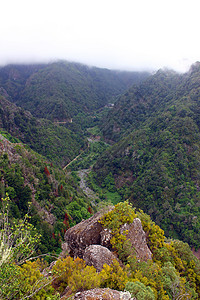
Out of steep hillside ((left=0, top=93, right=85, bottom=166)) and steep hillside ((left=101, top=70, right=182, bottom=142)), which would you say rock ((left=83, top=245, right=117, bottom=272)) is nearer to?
steep hillside ((left=0, top=93, right=85, bottom=166))

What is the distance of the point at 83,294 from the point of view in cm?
1215

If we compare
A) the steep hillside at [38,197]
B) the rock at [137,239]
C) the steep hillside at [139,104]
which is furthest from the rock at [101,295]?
the steep hillside at [139,104]

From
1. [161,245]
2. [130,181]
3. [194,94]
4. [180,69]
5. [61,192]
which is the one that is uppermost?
[180,69]

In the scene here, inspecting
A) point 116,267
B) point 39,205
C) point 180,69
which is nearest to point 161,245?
point 116,267

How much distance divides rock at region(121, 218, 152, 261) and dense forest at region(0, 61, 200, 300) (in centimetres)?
78

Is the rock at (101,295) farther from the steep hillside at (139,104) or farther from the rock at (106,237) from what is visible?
the steep hillside at (139,104)

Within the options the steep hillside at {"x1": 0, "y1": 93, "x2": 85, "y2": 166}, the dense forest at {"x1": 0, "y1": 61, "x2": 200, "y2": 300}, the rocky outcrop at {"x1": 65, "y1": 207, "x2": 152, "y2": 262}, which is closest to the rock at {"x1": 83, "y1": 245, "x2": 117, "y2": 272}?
the dense forest at {"x1": 0, "y1": 61, "x2": 200, "y2": 300}

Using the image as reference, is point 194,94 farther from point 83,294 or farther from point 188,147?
point 83,294

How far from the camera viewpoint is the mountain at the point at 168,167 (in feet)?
234

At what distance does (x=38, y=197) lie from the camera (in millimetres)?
49062

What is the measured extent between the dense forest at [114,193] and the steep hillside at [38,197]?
25cm

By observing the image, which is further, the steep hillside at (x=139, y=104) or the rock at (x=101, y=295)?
the steep hillside at (x=139, y=104)

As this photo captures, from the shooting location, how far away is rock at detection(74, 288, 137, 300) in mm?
11922

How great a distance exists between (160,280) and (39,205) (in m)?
36.3
